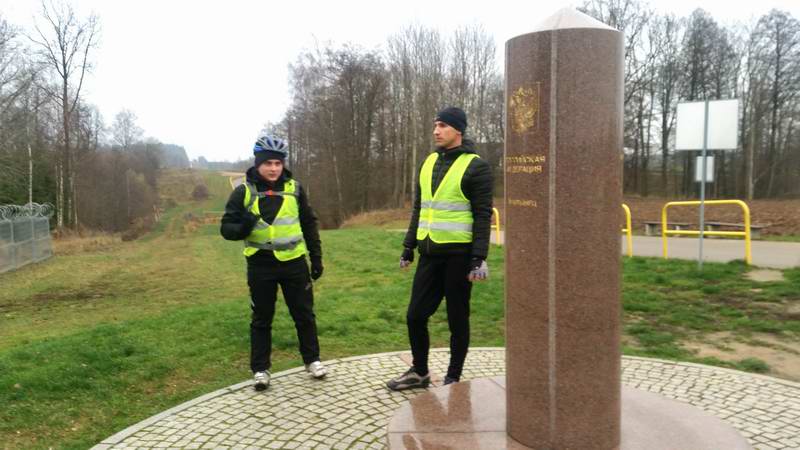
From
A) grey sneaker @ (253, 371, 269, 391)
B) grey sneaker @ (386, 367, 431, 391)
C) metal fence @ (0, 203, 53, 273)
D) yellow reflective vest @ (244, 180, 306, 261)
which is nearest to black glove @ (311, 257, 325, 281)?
yellow reflective vest @ (244, 180, 306, 261)

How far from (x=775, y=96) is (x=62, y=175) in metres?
48.0

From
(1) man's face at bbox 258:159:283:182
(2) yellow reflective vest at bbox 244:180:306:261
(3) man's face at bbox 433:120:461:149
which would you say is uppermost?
(3) man's face at bbox 433:120:461:149

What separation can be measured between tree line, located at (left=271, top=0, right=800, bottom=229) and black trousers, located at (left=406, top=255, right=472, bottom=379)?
3081 centimetres

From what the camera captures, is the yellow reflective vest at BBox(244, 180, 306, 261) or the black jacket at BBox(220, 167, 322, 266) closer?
the black jacket at BBox(220, 167, 322, 266)

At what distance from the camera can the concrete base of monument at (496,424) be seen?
3.23 meters

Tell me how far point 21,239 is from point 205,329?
1593cm

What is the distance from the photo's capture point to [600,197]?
2.93 meters

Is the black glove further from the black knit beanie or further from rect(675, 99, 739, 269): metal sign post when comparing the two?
rect(675, 99, 739, 269): metal sign post

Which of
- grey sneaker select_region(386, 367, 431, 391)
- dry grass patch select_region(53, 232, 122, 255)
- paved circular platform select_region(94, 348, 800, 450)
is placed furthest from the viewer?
dry grass patch select_region(53, 232, 122, 255)

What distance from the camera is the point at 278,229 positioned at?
4688 mm

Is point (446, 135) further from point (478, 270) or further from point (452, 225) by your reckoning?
point (478, 270)

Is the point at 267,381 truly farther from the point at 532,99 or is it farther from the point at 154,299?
the point at 154,299

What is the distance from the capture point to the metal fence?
57.9ft

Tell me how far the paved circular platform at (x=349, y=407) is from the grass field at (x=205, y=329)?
0.41m
